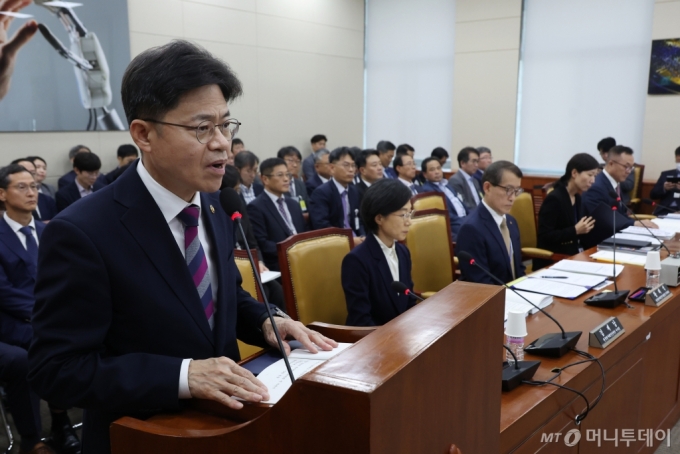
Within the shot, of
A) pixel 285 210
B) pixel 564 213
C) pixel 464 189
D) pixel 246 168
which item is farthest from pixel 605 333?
pixel 464 189

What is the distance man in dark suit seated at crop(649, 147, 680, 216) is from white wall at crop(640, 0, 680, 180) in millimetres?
392

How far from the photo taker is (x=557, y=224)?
3.95m

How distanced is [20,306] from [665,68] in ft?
23.1

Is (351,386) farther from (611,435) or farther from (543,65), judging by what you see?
(543,65)

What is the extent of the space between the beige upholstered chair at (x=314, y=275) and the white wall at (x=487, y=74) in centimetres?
588

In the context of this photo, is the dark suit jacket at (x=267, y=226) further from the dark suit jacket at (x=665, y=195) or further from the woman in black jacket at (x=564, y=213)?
the dark suit jacket at (x=665, y=195)

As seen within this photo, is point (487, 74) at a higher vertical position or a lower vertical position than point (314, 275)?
higher

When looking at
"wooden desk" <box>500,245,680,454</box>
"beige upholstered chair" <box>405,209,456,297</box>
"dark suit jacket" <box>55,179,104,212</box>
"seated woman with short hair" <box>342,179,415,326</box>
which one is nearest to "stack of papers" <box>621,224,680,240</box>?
"wooden desk" <box>500,245,680,454</box>

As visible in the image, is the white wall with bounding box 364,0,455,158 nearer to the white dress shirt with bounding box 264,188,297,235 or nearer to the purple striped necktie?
the white dress shirt with bounding box 264,188,297,235

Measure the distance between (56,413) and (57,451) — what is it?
165 millimetres

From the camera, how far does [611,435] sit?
1.91 metres

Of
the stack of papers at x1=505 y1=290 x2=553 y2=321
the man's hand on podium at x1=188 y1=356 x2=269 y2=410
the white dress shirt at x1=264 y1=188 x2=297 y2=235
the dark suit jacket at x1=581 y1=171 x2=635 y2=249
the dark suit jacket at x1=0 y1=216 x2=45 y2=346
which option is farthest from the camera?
the white dress shirt at x1=264 y1=188 x2=297 y2=235

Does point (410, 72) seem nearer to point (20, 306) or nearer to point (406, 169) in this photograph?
point (406, 169)

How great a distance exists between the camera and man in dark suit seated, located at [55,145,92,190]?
5566 mm
